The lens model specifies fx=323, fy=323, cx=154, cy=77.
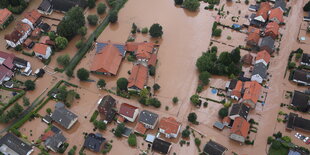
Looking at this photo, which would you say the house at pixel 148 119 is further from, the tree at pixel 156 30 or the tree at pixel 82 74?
the tree at pixel 156 30

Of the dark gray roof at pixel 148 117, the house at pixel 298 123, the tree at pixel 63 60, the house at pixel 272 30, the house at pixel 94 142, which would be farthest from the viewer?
the house at pixel 272 30

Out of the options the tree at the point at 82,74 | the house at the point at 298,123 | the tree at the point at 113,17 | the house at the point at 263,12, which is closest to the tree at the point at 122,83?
the tree at the point at 82,74

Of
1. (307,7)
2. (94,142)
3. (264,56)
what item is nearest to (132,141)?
(94,142)

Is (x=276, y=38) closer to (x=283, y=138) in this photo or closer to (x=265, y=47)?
(x=265, y=47)

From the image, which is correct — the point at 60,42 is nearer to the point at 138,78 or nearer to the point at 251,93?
the point at 138,78

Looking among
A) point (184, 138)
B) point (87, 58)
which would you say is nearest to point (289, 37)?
point (184, 138)

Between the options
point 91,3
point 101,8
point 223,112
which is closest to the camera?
point 223,112
